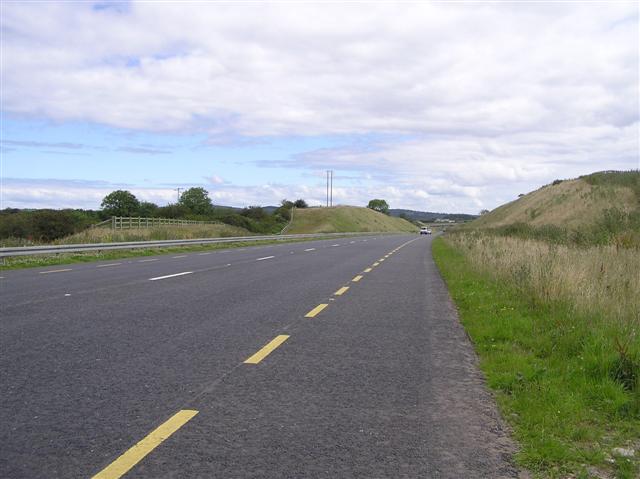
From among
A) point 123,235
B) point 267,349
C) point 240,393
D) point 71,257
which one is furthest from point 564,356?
point 123,235

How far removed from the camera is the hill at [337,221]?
132 m

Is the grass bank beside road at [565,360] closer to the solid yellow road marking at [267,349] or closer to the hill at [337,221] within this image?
the solid yellow road marking at [267,349]

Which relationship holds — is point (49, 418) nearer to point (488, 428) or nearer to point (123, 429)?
point (123, 429)

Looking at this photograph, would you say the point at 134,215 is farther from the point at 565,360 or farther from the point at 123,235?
the point at 565,360

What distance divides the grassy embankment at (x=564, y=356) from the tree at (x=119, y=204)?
425ft

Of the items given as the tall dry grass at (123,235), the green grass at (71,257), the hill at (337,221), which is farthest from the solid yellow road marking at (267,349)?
the hill at (337,221)

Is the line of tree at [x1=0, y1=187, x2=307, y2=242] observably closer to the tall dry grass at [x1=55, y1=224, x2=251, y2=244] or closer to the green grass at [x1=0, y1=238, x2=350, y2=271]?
the tall dry grass at [x1=55, y1=224, x2=251, y2=244]

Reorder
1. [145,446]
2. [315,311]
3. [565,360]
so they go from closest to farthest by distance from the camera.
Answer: [145,446] → [565,360] → [315,311]

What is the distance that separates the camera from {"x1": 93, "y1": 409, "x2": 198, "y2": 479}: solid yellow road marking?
3525 millimetres

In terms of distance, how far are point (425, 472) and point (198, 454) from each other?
1.50 m

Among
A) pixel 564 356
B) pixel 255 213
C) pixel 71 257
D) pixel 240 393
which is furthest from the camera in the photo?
pixel 255 213

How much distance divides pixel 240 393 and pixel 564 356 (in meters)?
3.71

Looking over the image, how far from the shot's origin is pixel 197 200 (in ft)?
473

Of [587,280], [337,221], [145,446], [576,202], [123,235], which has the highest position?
[576,202]
